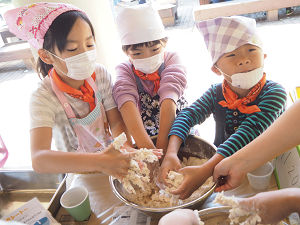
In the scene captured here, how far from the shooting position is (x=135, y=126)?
3.93 feet

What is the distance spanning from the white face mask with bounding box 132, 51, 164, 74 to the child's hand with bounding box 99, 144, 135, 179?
1.73 ft

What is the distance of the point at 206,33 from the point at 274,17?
4029 millimetres

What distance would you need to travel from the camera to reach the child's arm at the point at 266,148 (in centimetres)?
75

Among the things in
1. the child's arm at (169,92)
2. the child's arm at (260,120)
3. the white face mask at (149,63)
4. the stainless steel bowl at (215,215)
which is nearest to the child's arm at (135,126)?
the child's arm at (169,92)

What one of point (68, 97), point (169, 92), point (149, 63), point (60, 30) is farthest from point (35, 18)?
point (169, 92)

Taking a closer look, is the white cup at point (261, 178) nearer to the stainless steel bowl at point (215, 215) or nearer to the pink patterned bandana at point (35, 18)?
the stainless steel bowl at point (215, 215)

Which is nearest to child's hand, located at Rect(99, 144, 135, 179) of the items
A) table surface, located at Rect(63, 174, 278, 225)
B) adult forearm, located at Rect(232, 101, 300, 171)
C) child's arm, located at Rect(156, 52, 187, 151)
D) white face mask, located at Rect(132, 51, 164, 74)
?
table surface, located at Rect(63, 174, 278, 225)

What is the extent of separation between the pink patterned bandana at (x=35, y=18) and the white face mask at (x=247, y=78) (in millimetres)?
771

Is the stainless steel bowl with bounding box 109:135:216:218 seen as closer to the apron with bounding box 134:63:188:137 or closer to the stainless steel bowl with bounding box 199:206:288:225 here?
the stainless steel bowl with bounding box 199:206:288:225

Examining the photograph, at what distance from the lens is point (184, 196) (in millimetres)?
886

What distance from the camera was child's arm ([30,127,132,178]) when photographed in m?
0.91

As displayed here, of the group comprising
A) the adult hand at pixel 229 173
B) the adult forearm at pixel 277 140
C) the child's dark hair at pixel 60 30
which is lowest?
the adult hand at pixel 229 173

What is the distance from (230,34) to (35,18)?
0.81 m

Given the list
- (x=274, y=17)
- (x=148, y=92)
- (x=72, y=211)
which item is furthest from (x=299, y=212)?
(x=274, y=17)
